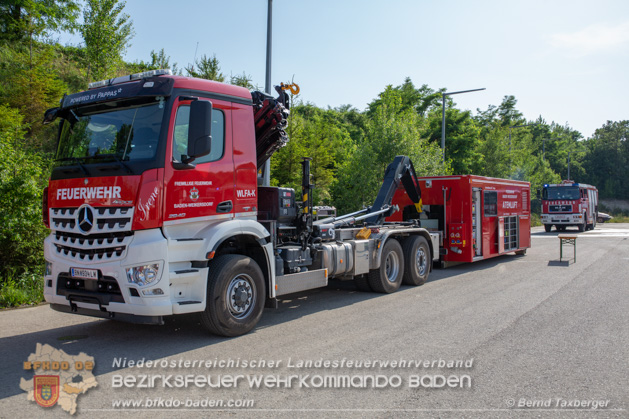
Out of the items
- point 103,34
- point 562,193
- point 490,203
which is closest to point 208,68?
point 103,34

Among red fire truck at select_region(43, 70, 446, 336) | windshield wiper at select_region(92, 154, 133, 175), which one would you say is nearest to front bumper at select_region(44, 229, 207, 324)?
red fire truck at select_region(43, 70, 446, 336)

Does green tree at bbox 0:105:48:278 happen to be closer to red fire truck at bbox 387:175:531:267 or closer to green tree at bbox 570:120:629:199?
red fire truck at bbox 387:175:531:267

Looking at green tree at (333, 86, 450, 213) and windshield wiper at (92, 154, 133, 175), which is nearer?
windshield wiper at (92, 154, 133, 175)

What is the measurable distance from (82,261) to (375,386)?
377 centimetres

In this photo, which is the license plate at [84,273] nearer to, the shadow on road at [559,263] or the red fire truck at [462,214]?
the red fire truck at [462,214]

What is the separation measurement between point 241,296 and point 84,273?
1.94 metres

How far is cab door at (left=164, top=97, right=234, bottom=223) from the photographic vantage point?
5.98m

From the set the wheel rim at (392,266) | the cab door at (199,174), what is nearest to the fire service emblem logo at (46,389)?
the cab door at (199,174)

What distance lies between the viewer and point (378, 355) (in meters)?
5.66

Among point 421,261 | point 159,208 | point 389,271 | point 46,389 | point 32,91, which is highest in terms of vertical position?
point 32,91

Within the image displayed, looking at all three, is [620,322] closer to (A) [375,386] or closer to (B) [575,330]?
(B) [575,330]

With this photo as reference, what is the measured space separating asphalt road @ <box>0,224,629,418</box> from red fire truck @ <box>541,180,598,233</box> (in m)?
23.3

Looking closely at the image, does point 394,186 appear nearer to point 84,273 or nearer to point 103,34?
point 84,273

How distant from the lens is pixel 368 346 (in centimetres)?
604
